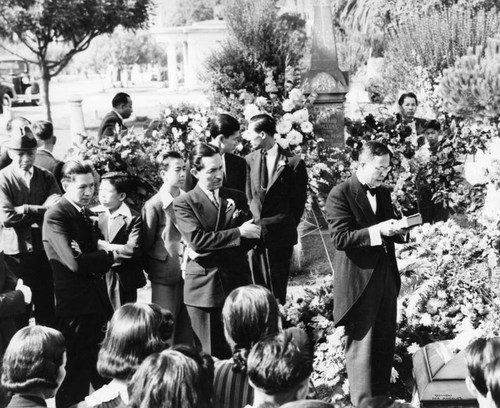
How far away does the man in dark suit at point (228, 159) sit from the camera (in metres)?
7.13

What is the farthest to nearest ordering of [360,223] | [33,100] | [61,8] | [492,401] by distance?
[33,100] → [61,8] → [360,223] → [492,401]

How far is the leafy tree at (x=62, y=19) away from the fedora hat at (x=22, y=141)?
40.5 ft

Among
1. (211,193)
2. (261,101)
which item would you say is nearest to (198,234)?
(211,193)

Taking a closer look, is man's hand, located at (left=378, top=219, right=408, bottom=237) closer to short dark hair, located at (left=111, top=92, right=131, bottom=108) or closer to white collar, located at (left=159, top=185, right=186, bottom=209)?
white collar, located at (left=159, top=185, right=186, bottom=209)

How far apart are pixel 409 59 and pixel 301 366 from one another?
53.7 feet

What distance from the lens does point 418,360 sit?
4879 mm

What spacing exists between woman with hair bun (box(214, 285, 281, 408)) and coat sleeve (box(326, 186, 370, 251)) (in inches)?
53.9

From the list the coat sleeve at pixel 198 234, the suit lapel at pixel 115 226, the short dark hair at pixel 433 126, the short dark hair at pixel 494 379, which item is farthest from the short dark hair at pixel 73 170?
the short dark hair at pixel 433 126

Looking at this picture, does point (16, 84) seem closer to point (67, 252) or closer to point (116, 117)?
point (116, 117)

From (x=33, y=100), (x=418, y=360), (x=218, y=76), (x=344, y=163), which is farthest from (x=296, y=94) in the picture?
(x=33, y=100)

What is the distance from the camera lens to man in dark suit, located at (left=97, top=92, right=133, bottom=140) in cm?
916

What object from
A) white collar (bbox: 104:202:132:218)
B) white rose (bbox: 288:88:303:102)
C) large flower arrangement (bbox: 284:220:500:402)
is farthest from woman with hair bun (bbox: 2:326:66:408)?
white rose (bbox: 288:88:303:102)

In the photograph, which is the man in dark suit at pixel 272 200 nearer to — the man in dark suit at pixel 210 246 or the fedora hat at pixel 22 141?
the man in dark suit at pixel 210 246

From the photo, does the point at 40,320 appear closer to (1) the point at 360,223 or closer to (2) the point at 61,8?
(1) the point at 360,223
